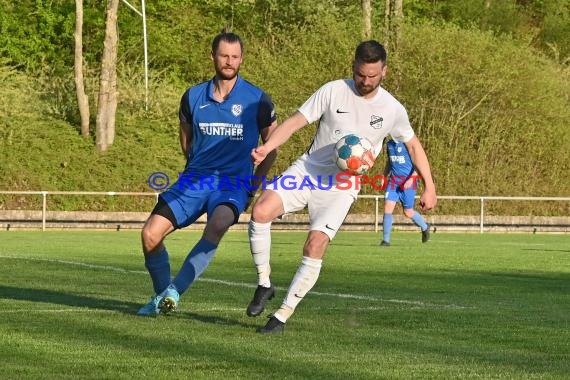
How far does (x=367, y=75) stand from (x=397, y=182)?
15682 millimetres

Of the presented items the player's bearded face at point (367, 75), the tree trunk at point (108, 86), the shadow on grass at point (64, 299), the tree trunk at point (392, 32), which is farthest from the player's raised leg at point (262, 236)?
the tree trunk at point (392, 32)

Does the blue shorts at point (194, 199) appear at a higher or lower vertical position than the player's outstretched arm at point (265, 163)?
lower

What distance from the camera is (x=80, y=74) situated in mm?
41250

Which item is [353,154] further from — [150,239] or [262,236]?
[150,239]

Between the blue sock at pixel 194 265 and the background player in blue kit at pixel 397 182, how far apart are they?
14073 mm

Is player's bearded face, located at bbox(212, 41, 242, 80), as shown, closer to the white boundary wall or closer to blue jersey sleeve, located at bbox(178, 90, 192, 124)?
blue jersey sleeve, located at bbox(178, 90, 192, 124)

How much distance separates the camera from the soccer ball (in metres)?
9.02

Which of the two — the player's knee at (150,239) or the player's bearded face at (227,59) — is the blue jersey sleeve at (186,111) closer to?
the player's bearded face at (227,59)

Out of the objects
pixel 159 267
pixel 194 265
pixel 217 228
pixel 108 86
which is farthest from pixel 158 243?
pixel 108 86

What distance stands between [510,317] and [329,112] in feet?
7.06

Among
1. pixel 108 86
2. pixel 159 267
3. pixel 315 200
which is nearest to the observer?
pixel 315 200

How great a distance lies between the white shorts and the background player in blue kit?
14538 millimetres

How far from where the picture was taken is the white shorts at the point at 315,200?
9273mm

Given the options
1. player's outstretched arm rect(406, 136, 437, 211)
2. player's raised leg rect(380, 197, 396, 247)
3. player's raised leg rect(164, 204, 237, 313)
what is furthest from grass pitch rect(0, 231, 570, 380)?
player's raised leg rect(380, 197, 396, 247)
